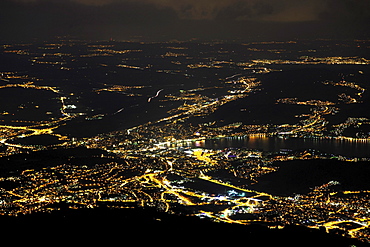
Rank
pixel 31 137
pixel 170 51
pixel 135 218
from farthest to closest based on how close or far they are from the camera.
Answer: pixel 170 51, pixel 31 137, pixel 135 218

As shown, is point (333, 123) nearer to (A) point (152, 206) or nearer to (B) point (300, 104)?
(B) point (300, 104)

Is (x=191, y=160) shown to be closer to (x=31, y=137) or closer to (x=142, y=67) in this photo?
(x=31, y=137)

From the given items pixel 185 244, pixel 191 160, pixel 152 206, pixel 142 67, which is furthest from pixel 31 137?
pixel 142 67

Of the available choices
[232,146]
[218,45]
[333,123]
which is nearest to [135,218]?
[232,146]

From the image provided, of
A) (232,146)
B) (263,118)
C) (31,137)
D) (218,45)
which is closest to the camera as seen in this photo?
(232,146)

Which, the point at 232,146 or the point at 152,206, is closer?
the point at 152,206

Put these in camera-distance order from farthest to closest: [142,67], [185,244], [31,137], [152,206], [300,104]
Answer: [142,67]
[300,104]
[31,137]
[152,206]
[185,244]

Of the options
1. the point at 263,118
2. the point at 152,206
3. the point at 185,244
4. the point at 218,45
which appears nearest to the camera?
the point at 185,244
